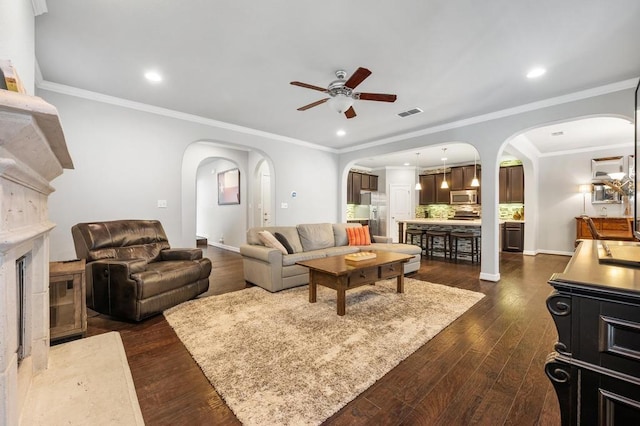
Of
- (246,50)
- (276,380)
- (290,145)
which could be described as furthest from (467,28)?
(290,145)

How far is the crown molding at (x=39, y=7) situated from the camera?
1.95 meters

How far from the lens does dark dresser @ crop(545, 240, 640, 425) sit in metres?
0.82

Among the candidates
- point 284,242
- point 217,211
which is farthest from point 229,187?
point 284,242

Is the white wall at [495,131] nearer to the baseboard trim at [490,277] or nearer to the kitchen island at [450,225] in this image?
the baseboard trim at [490,277]

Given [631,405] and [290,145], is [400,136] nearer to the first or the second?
[290,145]

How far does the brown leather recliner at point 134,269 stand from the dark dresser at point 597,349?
10.2 feet

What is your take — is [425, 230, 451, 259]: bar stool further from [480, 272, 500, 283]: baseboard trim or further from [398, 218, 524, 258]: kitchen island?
[480, 272, 500, 283]: baseboard trim

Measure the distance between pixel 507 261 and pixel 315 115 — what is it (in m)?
5.24

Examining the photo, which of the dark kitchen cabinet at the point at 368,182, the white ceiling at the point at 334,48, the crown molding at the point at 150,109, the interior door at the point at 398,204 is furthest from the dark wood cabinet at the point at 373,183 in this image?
the white ceiling at the point at 334,48

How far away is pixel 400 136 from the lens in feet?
18.3

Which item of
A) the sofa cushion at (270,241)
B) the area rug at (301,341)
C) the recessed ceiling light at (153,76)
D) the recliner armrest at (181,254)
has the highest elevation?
the recessed ceiling light at (153,76)

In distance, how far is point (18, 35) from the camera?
1.60 metres

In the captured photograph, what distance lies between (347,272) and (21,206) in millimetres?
2431

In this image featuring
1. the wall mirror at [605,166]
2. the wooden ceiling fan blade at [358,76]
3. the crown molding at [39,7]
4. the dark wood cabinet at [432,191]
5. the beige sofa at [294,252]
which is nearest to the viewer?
the crown molding at [39,7]
